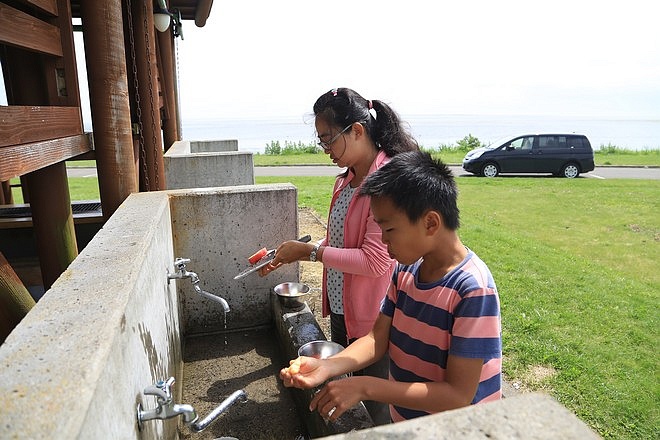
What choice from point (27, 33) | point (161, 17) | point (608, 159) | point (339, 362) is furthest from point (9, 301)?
point (608, 159)

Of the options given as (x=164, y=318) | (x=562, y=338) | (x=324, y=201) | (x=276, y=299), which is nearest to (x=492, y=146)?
(x=324, y=201)

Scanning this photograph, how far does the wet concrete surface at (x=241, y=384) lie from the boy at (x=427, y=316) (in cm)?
133

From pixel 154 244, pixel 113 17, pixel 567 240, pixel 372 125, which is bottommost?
pixel 567 240

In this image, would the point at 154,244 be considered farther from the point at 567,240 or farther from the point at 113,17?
the point at 567,240

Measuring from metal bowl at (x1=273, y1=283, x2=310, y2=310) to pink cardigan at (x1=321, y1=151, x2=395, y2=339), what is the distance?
3.61 feet

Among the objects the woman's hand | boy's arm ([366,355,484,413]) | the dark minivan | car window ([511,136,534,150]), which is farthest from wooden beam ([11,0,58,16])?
car window ([511,136,534,150])

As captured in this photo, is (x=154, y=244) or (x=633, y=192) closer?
(x=154, y=244)

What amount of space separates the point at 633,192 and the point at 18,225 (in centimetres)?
1314

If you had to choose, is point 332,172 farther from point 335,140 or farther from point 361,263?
point 361,263

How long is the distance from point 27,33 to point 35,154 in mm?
616

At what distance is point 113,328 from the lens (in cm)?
133

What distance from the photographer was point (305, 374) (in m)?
1.66

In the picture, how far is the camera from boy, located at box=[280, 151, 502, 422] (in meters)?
1.44

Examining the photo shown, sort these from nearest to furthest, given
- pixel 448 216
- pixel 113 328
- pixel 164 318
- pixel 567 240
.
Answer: pixel 113 328 < pixel 448 216 < pixel 164 318 < pixel 567 240
